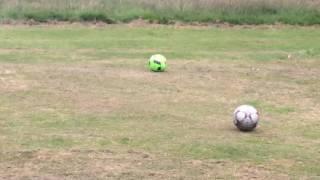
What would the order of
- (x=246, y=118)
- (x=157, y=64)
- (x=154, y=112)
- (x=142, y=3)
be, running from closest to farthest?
(x=246, y=118), (x=154, y=112), (x=157, y=64), (x=142, y=3)

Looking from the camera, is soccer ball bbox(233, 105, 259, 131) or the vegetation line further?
the vegetation line

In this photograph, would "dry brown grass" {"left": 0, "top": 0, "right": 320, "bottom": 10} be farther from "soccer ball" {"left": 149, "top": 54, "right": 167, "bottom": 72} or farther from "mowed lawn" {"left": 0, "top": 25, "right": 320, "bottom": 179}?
"soccer ball" {"left": 149, "top": 54, "right": 167, "bottom": 72}

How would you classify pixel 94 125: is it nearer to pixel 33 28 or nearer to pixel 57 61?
pixel 57 61

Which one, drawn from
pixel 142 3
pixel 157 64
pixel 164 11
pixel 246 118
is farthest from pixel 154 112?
pixel 142 3

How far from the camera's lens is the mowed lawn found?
6664 mm

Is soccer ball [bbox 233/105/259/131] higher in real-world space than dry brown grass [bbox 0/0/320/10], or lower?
lower

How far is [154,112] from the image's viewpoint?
30.9 feet

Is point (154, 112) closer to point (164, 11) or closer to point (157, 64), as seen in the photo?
point (157, 64)

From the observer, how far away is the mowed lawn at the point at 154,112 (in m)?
6.66

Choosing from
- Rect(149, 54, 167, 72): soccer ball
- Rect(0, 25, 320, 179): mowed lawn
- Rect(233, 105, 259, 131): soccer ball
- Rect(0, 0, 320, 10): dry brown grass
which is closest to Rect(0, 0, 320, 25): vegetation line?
Rect(0, 0, 320, 10): dry brown grass

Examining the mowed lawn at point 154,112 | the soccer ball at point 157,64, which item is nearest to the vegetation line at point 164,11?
the mowed lawn at point 154,112

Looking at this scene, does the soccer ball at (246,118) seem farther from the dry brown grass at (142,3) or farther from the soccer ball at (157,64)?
the dry brown grass at (142,3)

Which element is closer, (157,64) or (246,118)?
(246,118)

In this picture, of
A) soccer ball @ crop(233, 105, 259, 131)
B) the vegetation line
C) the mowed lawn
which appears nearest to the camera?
the mowed lawn
